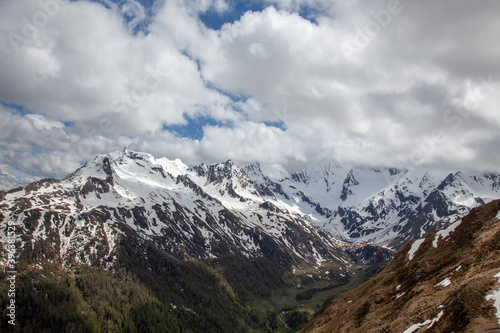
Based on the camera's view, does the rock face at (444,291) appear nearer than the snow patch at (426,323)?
Yes

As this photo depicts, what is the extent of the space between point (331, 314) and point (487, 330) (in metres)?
78.7

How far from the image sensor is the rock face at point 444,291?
35.4 meters

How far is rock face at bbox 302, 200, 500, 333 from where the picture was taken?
35.4m

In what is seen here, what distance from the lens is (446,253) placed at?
83500mm

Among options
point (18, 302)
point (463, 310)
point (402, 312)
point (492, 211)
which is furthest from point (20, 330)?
point (492, 211)

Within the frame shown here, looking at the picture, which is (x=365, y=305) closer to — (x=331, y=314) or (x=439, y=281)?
(x=439, y=281)

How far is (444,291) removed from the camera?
4891 centimetres

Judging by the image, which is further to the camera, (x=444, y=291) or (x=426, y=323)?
(x=444, y=291)

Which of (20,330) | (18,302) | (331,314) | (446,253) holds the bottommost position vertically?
(331,314)

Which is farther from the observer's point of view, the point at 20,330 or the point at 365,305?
the point at 20,330

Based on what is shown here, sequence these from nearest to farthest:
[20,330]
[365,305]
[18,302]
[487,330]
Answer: [487,330]
[365,305]
[20,330]
[18,302]

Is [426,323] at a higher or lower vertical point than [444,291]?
lower

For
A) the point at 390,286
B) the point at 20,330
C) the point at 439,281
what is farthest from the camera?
the point at 20,330

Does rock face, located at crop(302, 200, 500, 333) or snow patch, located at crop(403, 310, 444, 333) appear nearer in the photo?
rock face, located at crop(302, 200, 500, 333)
